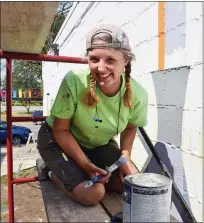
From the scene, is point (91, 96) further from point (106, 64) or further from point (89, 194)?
point (89, 194)

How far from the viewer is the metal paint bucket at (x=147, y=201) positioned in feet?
4.27

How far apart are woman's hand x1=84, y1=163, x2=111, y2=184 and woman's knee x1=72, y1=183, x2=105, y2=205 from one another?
55mm

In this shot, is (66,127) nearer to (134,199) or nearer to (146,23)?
(134,199)

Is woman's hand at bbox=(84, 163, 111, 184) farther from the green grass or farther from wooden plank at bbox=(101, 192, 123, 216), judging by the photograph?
the green grass

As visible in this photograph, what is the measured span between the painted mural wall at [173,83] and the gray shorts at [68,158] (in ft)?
1.22

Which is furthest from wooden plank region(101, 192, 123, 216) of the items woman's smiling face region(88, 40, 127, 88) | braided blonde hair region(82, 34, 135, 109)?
woman's smiling face region(88, 40, 127, 88)

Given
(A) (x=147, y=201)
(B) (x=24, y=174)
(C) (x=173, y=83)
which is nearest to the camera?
(A) (x=147, y=201)

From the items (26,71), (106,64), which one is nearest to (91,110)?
(106,64)

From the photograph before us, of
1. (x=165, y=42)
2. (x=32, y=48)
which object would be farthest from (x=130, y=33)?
(x=32, y=48)

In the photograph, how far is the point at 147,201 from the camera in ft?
Answer: 4.28

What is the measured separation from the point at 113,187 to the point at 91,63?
0.86m

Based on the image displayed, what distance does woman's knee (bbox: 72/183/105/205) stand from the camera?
5.42 ft

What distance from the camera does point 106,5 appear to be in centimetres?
322

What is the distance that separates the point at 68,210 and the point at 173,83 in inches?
40.4
